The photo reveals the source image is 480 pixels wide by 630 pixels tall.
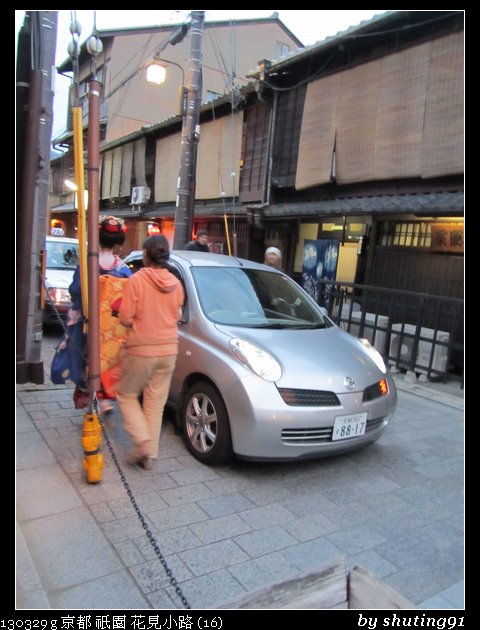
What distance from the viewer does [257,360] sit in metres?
3.56

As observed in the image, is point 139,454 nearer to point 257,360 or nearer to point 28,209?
point 257,360

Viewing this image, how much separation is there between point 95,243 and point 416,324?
17.4ft

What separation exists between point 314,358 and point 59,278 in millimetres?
6249

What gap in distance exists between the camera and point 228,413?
3.53m

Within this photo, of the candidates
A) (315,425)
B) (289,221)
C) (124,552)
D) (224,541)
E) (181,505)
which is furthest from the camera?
(289,221)

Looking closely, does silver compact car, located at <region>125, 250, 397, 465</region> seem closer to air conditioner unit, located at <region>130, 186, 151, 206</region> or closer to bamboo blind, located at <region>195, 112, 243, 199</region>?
bamboo blind, located at <region>195, 112, 243, 199</region>

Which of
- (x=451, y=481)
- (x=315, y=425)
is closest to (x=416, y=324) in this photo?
(x=451, y=481)

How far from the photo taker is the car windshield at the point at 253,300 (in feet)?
13.8

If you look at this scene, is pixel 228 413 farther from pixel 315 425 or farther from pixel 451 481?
pixel 451 481

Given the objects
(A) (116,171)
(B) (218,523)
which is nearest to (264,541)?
(B) (218,523)

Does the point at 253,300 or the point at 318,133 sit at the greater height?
the point at 318,133

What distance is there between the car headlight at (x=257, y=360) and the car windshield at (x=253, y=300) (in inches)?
16.7

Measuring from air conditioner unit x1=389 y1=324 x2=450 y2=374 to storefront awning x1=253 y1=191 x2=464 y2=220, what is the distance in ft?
6.06

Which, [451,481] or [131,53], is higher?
[131,53]
